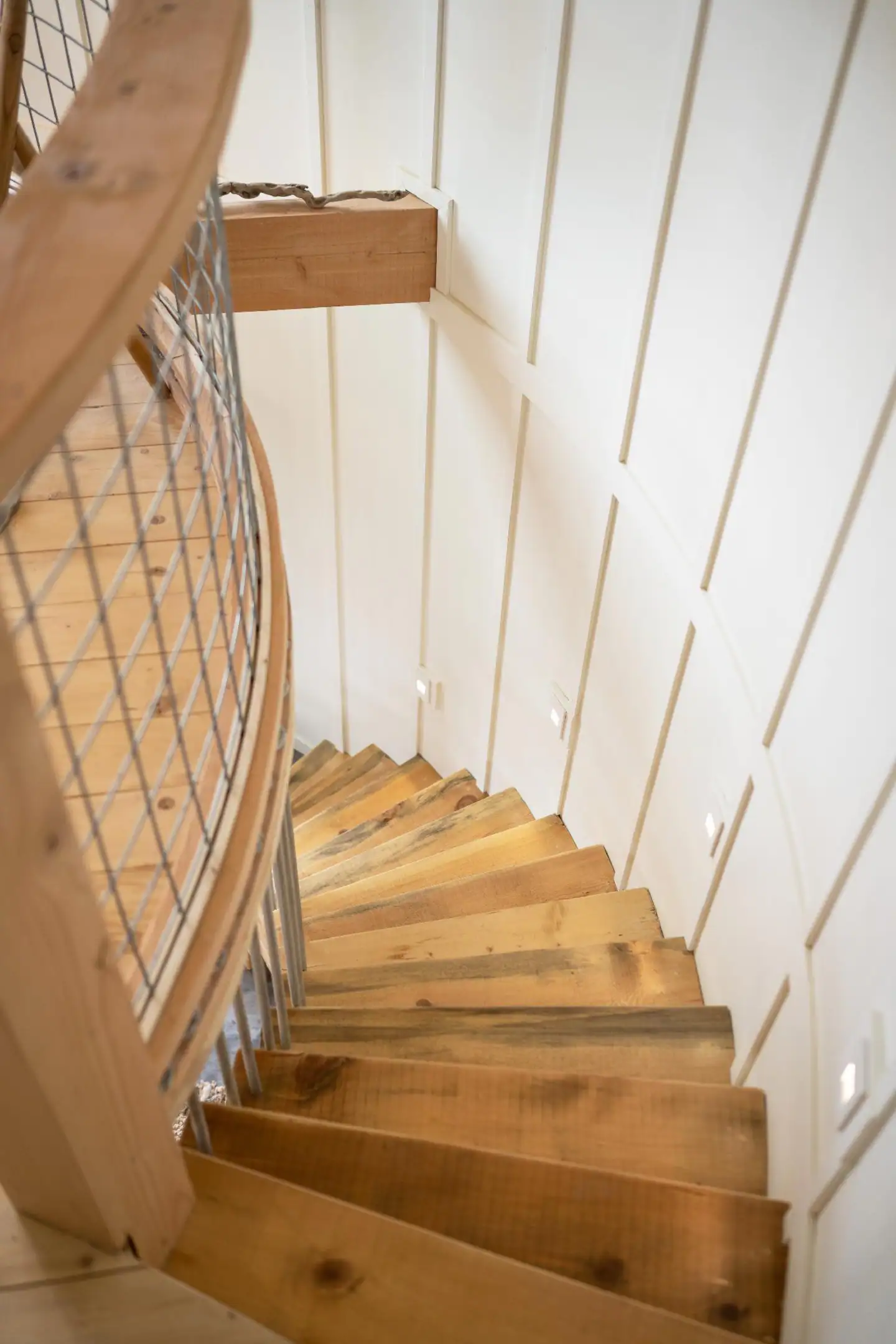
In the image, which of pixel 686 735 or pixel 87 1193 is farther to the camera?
pixel 686 735

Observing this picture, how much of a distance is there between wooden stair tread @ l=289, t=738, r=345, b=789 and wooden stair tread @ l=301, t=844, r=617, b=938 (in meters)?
1.86

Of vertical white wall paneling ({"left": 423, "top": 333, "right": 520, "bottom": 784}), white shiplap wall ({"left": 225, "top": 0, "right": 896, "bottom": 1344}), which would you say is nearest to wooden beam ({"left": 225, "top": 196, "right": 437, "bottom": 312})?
white shiplap wall ({"left": 225, "top": 0, "right": 896, "bottom": 1344})

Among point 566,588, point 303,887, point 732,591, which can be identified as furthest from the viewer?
point 303,887

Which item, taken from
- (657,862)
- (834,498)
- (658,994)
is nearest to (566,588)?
(657,862)

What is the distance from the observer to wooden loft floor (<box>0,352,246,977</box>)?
1409mm

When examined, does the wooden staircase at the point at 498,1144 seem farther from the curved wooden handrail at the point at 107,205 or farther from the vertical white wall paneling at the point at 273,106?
the vertical white wall paneling at the point at 273,106

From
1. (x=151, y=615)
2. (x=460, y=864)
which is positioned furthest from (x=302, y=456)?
(x=151, y=615)

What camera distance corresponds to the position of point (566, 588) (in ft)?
9.66

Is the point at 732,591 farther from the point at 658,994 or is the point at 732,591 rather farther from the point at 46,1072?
the point at 46,1072

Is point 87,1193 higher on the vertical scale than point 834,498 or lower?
lower

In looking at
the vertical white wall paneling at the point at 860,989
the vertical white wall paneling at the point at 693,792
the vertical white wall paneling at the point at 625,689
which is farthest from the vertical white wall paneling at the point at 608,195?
the vertical white wall paneling at the point at 860,989

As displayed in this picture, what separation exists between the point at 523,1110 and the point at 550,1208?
0.28 meters

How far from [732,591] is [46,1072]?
151 cm

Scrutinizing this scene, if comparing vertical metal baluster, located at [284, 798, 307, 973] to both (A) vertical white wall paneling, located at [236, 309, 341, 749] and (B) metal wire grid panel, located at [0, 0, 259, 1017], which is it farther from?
(A) vertical white wall paneling, located at [236, 309, 341, 749]
